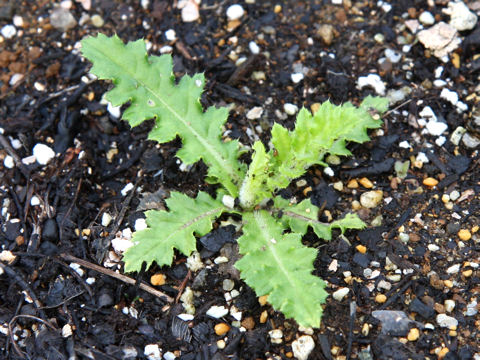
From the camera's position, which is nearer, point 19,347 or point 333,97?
point 19,347

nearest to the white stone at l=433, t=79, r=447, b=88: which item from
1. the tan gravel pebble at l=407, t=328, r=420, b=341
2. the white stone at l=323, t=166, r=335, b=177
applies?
the white stone at l=323, t=166, r=335, b=177

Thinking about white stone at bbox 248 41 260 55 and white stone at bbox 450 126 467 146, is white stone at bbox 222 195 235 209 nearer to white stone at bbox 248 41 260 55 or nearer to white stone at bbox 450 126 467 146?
white stone at bbox 248 41 260 55

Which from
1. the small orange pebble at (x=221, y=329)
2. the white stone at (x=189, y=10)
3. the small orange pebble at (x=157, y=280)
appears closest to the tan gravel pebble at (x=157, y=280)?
the small orange pebble at (x=157, y=280)

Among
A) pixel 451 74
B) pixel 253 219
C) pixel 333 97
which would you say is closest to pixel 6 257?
pixel 253 219

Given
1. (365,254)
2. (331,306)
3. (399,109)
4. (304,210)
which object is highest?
(399,109)

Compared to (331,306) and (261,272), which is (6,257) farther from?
(331,306)

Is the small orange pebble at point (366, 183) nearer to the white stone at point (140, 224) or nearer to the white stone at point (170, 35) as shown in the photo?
the white stone at point (140, 224)
